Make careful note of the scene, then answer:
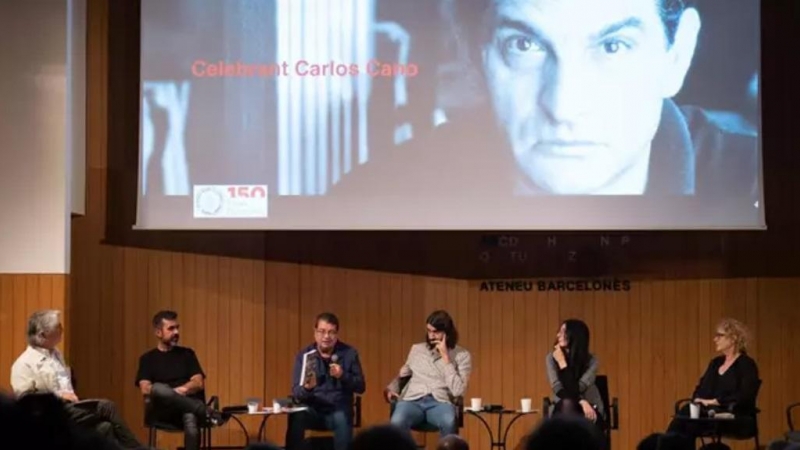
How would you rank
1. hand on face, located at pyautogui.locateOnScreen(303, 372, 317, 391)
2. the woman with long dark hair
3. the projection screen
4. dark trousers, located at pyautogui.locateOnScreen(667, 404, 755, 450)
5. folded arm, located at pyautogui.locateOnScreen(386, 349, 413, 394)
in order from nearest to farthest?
1. dark trousers, located at pyautogui.locateOnScreen(667, 404, 755, 450)
2. hand on face, located at pyautogui.locateOnScreen(303, 372, 317, 391)
3. the woman with long dark hair
4. folded arm, located at pyautogui.locateOnScreen(386, 349, 413, 394)
5. the projection screen

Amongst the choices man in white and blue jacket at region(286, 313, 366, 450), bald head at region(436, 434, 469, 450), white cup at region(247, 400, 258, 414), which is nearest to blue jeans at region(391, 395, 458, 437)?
man in white and blue jacket at region(286, 313, 366, 450)

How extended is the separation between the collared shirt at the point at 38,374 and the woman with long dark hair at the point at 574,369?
280 centimetres

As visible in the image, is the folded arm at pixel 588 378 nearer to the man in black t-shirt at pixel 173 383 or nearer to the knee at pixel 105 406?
the man in black t-shirt at pixel 173 383

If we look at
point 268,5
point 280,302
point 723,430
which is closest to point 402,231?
point 280,302

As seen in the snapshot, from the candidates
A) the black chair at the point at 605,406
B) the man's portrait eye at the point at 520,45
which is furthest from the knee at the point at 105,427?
the man's portrait eye at the point at 520,45

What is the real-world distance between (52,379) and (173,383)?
2.44ft

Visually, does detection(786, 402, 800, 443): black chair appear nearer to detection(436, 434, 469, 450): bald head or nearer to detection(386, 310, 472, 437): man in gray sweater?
detection(386, 310, 472, 437): man in gray sweater

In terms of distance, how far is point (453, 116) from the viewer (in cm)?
766

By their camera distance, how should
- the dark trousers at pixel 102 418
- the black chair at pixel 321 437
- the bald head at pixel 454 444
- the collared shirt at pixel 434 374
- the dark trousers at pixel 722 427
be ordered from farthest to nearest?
the black chair at pixel 321 437 → the collared shirt at pixel 434 374 → the dark trousers at pixel 722 427 → the dark trousers at pixel 102 418 → the bald head at pixel 454 444

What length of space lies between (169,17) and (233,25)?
417mm

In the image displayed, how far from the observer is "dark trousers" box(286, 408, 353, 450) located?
7117 millimetres

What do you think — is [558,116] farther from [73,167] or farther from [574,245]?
[73,167]

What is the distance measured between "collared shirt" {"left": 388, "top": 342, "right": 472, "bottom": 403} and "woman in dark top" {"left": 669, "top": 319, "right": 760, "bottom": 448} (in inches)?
50.7

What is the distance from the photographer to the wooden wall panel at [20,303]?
7.37m
